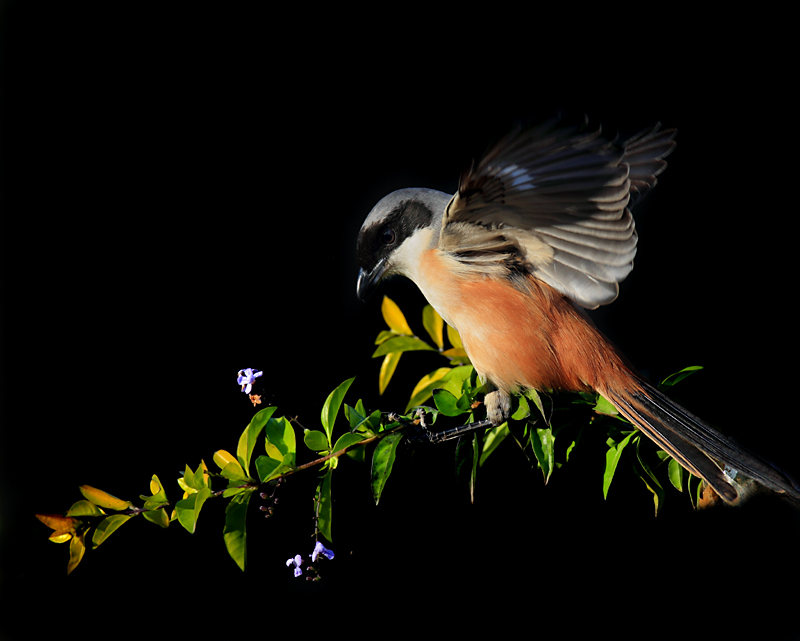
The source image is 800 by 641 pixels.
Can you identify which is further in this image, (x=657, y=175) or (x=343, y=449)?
(x=657, y=175)

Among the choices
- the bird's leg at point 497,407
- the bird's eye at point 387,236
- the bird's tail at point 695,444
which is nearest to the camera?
the bird's tail at point 695,444

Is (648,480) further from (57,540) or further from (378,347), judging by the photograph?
(57,540)

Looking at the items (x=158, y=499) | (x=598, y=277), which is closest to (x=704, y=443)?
(x=598, y=277)

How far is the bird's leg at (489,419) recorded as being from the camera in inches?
42.6

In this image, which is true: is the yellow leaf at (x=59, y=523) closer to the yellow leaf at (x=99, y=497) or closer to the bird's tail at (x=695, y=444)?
the yellow leaf at (x=99, y=497)

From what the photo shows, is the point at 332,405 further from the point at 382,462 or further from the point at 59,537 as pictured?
the point at 59,537

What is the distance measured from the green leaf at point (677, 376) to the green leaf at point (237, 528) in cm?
86

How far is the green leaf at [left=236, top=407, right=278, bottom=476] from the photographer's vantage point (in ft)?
3.19

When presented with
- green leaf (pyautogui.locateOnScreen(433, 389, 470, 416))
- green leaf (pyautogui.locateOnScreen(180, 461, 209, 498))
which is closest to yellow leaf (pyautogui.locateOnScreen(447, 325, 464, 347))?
green leaf (pyautogui.locateOnScreen(433, 389, 470, 416))

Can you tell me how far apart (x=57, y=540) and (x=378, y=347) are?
0.77 m

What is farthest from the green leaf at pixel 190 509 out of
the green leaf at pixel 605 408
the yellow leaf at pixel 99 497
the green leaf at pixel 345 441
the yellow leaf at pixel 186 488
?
the green leaf at pixel 605 408

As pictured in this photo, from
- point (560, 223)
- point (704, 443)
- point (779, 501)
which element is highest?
point (560, 223)

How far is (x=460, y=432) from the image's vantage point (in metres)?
1.09

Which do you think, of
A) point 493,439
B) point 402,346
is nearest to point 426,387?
point 402,346
